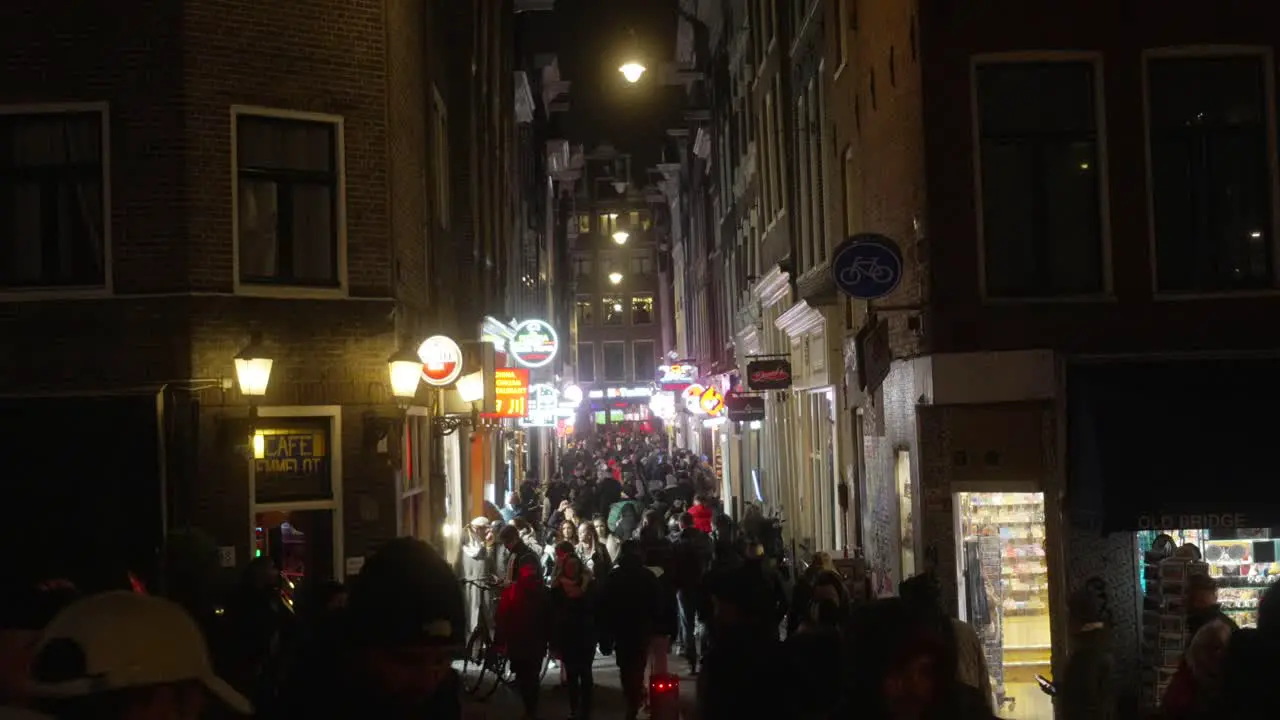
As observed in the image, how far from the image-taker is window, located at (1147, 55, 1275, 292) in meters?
13.9

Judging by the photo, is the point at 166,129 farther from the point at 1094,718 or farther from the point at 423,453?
the point at 1094,718

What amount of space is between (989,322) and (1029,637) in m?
3.51

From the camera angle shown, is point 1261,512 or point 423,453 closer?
point 1261,512

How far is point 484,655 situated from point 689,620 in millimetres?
2909

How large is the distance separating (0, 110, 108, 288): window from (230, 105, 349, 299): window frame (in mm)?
1376

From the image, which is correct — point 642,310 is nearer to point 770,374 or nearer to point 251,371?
point 770,374

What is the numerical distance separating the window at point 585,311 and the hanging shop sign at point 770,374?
70.4 metres

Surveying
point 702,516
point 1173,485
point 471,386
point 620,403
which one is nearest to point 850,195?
point 471,386

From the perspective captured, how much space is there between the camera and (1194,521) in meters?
12.9

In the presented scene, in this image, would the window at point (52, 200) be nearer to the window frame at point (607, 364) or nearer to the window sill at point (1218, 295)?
the window sill at point (1218, 295)

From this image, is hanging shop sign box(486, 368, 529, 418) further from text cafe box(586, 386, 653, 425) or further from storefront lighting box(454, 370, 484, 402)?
text cafe box(586, 386, 653, 425)

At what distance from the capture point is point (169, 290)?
14.8 metres

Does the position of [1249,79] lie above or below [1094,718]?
above

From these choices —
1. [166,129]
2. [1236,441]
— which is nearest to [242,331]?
[166,129]
